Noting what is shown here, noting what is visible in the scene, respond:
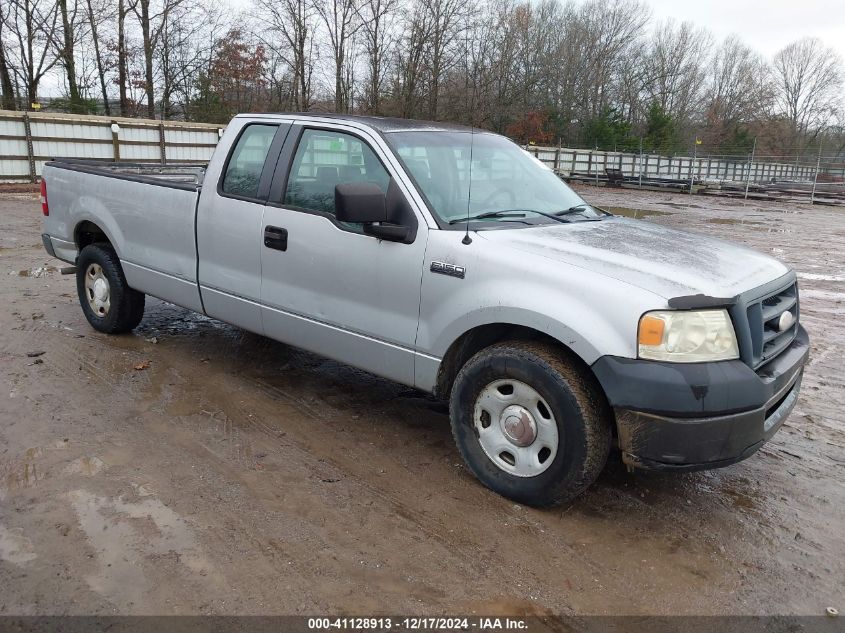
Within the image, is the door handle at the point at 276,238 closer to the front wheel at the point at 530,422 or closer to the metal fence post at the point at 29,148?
the front wheel at the point at 530,422

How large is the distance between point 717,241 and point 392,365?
6.98 feet

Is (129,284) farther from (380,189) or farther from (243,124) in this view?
(380,189)

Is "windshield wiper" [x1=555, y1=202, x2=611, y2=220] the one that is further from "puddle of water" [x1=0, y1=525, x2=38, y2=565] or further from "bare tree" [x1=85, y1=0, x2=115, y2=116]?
"bare tree" [x1=85, y1=0, x2=115, y2=116]

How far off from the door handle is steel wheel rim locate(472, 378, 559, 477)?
1.64 meters

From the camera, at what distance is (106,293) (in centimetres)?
575

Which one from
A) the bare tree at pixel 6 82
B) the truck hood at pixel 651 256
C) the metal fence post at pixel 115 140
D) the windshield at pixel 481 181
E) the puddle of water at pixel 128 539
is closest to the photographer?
the puddle of water at pixel 128 539

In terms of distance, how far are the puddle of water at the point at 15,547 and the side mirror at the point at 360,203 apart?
2.10 metres

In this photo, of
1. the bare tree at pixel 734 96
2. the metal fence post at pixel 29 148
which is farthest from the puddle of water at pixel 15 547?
the bare tree at pixel 734 96

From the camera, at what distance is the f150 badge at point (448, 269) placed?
3396mm

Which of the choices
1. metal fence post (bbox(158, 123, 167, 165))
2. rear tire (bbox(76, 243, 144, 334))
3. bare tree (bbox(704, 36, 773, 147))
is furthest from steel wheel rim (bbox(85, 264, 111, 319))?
bare tree (bbox(704, 36, 773, 147))

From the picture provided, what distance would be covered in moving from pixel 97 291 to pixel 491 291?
4.09 metres

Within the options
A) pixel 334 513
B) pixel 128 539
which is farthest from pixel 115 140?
pixel 334 513

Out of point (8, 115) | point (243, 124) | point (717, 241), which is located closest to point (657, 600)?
point (717, 241)

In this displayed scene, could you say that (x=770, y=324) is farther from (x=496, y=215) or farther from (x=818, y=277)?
(x=818, y=277)
